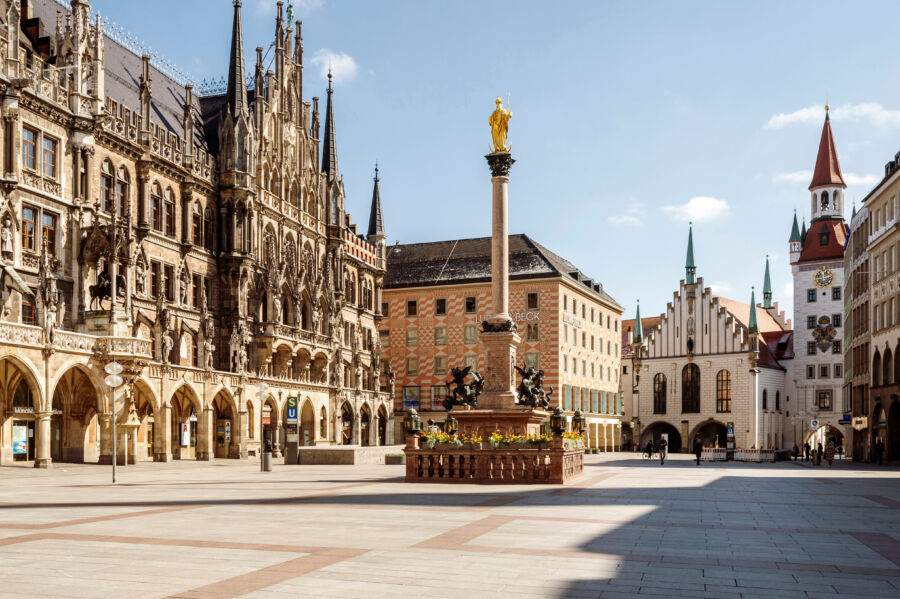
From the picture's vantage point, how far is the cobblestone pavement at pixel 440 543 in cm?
1063

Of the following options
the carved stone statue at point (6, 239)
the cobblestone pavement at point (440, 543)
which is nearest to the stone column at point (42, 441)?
the carved stone statue at point (6, 239)

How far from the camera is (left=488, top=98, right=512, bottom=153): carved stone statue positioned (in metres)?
37.4

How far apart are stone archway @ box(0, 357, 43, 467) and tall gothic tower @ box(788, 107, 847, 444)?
90411 millimetres

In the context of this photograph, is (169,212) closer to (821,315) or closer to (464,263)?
(464,263)

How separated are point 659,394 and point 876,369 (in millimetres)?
49581

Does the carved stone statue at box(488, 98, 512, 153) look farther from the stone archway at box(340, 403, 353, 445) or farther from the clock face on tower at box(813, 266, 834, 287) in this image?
the clock face on tower at box(813, 266, 834, 287)

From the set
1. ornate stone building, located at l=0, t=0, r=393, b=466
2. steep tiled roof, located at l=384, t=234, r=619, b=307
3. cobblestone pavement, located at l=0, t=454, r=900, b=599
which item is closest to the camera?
cobblestone pavement, located at l=0, t=454, r=900, b=599

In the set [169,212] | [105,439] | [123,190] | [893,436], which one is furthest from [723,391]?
[105,439]

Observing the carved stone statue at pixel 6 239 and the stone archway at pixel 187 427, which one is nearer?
the carved stone statue at pixel 6 239

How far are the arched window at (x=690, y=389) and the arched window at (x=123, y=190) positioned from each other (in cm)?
7455

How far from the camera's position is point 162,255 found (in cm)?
5409

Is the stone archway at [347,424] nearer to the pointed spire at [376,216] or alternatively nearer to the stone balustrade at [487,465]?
the pointed spire at [376,216]

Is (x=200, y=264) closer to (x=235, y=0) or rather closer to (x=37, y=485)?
(x=235, y=0)

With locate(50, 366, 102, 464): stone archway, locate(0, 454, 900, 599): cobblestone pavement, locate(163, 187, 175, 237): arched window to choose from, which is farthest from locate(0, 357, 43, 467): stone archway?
locate(163, 187, 175, 237): arched window
